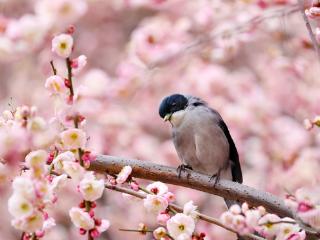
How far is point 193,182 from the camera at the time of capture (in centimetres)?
281

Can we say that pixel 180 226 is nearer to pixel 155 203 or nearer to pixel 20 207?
pixel 155 203

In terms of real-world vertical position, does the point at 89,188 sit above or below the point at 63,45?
below

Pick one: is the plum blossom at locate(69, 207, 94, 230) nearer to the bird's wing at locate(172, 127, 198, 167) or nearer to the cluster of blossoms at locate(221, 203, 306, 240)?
the cluster of blossoms at locate(221, 203, 306, 240)

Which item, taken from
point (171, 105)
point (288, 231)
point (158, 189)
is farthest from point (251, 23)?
point (288, 231)

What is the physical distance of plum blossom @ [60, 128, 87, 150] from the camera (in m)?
1.95

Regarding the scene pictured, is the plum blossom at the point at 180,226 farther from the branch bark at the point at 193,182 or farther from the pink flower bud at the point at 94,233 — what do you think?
the branch bark at the point at 193,182

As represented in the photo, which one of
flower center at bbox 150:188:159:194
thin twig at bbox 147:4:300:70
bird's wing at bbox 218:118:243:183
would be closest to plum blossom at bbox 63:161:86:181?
flower center at bbox 150:188:159:194

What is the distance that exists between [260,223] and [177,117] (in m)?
2.02

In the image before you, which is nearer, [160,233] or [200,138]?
[160,233]

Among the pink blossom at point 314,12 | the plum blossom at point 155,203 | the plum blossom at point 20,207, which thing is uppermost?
the pink blossom at point 314,12

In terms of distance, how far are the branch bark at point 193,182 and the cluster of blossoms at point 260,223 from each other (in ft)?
1.21

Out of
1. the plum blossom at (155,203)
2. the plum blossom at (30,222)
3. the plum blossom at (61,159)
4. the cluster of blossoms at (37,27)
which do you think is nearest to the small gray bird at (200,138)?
the cluster of blossoms at (37,27)

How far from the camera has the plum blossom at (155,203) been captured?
2258 mm

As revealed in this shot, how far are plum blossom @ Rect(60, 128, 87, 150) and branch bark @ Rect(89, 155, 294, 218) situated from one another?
0.59 metres
